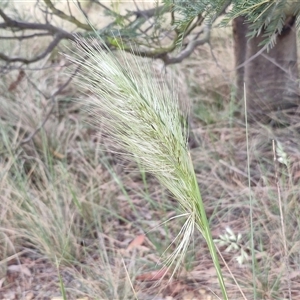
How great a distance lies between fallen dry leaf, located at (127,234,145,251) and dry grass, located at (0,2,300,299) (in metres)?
0.01

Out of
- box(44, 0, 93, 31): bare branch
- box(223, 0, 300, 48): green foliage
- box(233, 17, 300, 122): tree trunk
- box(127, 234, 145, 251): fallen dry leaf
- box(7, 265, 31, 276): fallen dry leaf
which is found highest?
box(44, 0, 93, 31): bare branch

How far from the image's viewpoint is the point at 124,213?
307 centimetres

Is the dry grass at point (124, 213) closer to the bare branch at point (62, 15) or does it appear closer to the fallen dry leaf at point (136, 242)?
the fallen dry leaf at point (136, 242)

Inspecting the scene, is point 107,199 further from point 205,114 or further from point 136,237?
point 205,114

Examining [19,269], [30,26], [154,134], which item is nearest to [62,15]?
[30,26]

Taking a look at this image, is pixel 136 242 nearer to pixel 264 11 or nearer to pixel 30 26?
pixel 30 26

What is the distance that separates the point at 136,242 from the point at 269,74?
1.45 metres

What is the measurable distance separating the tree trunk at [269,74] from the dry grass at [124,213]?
6.0 inches

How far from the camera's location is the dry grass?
2379 mm

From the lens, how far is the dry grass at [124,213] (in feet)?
7.80

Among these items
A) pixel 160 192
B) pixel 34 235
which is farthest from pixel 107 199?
pixel 34 235

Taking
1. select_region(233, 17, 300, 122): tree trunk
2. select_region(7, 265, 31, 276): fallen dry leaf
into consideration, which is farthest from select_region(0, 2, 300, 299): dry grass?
select_region(233, 17, 300, 122): tree trunk

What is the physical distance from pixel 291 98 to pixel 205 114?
0.59 m

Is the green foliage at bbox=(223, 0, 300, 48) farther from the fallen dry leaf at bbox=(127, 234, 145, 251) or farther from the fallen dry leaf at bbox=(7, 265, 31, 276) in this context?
the fallen dry leaf at bbox=(7, 265, 31, 276)
